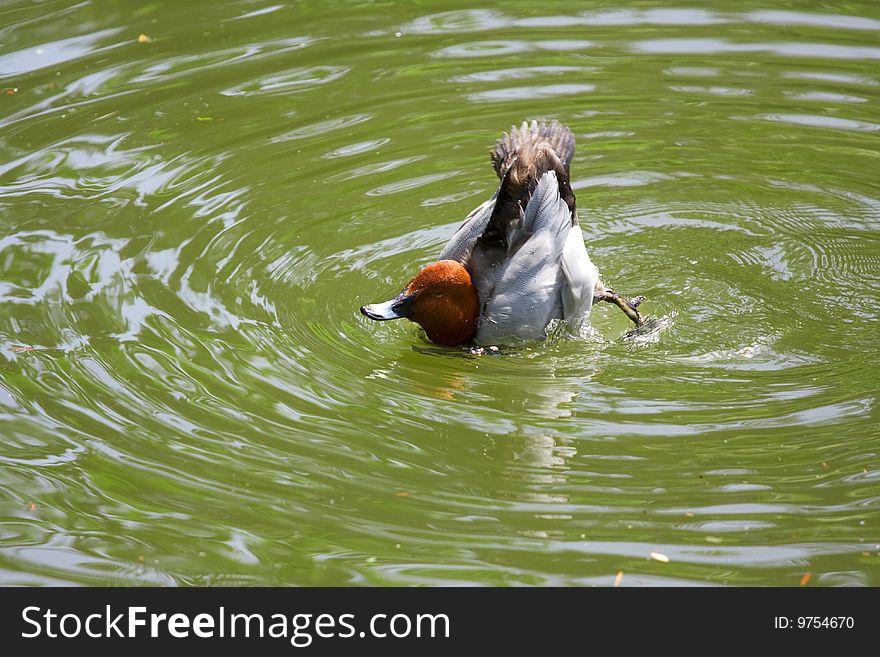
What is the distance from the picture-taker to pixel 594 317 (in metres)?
7.87

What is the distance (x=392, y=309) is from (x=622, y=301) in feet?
5.07

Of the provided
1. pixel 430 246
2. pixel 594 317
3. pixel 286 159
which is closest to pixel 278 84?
pixel 286 159

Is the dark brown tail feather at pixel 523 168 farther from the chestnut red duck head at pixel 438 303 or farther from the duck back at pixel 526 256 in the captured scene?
the chestnut red duck head at pixel 438 303

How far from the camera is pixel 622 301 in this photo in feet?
24.9

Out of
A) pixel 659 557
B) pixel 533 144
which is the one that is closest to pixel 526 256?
pixel 533 144

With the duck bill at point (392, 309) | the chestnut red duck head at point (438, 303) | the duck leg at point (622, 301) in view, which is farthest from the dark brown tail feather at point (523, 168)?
the duck bill at point (392, 309)

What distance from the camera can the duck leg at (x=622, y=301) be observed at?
753 cm

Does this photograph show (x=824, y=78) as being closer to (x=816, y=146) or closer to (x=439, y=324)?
(x=816, y=146)

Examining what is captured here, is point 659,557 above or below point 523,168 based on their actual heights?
below

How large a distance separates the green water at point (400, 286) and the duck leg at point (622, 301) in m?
0.16

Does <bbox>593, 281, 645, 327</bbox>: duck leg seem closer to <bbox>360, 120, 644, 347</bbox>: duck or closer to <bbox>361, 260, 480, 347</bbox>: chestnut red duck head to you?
<bbox>360, 120, 644, 347</bbox>: duck

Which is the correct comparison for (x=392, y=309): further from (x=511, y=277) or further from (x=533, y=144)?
(x=533, y=144)

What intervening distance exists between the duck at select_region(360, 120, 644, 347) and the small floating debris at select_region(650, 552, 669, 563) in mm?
2367

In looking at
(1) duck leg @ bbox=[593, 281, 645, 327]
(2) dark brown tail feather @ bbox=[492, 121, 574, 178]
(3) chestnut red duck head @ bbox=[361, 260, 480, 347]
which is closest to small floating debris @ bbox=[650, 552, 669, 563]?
(3) chestnut red duck head @ bbox=[361, 260, 480, 347]
